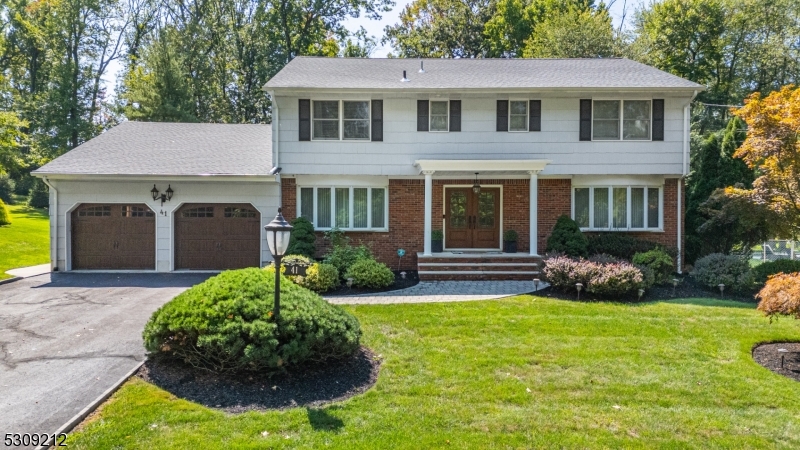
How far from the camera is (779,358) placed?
6.51m

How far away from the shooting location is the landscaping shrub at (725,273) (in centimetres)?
1117

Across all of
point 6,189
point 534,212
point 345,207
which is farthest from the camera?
point 6,189

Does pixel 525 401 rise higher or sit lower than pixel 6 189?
lower

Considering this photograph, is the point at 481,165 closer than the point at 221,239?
Yes

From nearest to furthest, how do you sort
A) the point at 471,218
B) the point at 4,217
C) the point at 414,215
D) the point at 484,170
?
the point at 484,170 → the point at 414,215 → the point at 471,218 → the point at 4,217

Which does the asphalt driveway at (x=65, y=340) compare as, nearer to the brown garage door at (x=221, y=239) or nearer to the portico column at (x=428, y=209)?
the brown garage door at (x=221, y=239)

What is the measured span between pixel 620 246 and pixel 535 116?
4444 millimetres

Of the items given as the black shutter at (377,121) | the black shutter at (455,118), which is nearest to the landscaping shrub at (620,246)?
the black shutter at (455,118)

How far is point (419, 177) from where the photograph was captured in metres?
14.0

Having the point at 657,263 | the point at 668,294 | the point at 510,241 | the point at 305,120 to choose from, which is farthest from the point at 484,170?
the point at 668,294

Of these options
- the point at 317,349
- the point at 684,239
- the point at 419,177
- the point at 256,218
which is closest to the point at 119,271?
the point at 256,218

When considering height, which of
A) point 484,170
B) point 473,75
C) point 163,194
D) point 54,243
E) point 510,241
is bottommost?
point 54,243

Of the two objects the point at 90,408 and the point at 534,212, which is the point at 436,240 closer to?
the point at 534,212

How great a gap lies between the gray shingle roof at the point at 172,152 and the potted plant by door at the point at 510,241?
7.29 meters
